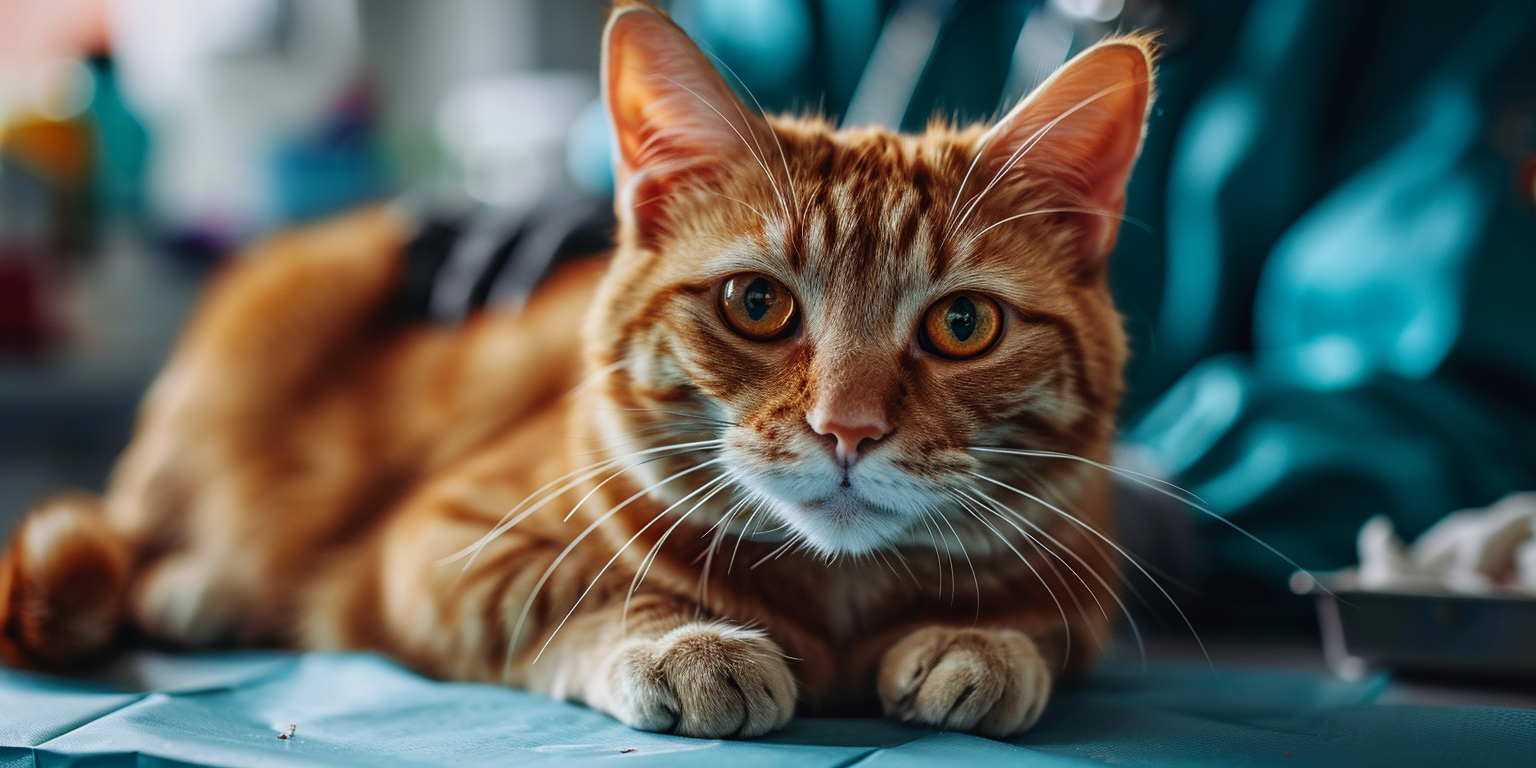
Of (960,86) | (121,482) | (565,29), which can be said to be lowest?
(121,482)

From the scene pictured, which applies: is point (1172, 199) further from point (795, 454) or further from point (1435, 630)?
point (795, 454)

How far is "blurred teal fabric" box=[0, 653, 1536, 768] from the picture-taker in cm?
73

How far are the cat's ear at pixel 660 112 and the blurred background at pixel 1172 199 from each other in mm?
52

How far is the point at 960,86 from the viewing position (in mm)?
1951

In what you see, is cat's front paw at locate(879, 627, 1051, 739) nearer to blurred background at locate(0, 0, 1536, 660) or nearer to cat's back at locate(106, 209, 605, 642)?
blurred background at locate(0, 0, 1536, 660)

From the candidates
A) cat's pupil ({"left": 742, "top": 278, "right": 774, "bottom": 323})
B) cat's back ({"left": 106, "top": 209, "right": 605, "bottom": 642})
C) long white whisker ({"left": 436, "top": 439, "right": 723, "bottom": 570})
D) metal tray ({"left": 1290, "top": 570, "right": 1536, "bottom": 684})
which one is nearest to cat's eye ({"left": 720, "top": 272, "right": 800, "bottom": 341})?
cat's pupil ({"left": 742, "top": 278, "right": 774, "bottom": 323})

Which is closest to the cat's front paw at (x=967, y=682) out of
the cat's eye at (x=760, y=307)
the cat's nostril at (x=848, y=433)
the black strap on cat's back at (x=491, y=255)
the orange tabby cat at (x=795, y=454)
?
the orange tabby cat at (x=795, y=454)

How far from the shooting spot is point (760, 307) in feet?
2.83

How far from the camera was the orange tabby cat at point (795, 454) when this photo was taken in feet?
2.63

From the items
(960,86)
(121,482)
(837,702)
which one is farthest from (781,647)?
(960,86)

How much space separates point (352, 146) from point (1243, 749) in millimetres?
2579

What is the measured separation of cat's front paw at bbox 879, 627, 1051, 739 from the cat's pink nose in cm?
19

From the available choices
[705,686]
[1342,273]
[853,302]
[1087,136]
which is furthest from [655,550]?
[1342,273]

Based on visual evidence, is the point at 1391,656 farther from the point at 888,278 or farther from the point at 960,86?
the point at 960,86
